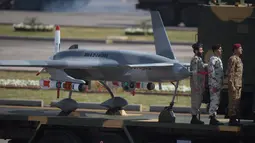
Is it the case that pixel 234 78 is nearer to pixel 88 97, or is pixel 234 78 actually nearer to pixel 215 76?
pixel 215 76

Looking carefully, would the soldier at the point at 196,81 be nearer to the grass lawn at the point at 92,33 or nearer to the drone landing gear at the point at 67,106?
the drone landing gear at the point at 67,106

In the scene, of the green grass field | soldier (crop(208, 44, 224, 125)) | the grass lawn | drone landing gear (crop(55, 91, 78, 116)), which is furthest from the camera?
the grass lawn

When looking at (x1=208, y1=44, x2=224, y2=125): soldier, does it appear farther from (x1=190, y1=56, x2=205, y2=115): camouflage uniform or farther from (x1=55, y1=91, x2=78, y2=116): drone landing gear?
(x1=55, y1=91, x2=78, y2=116): drone landing gear

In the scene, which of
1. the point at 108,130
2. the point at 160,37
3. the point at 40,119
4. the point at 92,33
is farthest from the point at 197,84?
the point at 92,33

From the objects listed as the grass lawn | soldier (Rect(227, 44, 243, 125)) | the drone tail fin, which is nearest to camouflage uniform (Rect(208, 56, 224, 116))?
soldier (Rect(227, 44, 243, 125))

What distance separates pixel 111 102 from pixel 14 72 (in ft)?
43.0

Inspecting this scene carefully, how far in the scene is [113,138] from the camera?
14.8 metres

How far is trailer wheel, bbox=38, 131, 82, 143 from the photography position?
14945 millimetres

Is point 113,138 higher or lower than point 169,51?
lower

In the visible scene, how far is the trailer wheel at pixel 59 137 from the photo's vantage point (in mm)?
14945

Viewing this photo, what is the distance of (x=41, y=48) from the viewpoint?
3997 cm

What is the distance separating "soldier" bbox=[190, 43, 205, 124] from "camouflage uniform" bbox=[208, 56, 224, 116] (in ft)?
0.81

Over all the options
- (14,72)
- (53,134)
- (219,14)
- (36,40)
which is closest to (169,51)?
(219,14)

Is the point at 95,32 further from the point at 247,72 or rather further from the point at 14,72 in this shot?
the point at 247,72
